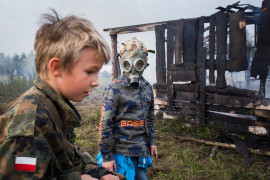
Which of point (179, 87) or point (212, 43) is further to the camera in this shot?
point (179, 87)

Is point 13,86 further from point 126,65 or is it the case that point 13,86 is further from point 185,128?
point 126,65

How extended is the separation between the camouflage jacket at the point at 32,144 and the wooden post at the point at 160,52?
627 centimetres

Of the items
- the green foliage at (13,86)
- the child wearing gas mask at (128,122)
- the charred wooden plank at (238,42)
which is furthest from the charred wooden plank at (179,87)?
the green foliage at (13,86)

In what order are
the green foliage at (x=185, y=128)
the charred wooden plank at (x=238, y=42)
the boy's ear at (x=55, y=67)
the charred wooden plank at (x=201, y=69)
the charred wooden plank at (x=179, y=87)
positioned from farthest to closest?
the charred wooden plank at (x=179, y=87)
the charred wooden plank at (x=201, y=69)
the green foliage at (x=185, y=128)
the charred wooden plank at (x=238, y=42)
the boy's ear at (x=55, y=67)

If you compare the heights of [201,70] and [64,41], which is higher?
[64,41]

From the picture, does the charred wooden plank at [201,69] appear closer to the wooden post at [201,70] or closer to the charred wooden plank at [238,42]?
the wooden post at [201,70]

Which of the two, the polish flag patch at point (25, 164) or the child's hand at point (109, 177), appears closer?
the polish flag patch at point (25, 164)

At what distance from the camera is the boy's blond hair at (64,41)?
1175 mm

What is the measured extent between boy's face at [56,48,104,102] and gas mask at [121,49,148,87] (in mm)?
1183

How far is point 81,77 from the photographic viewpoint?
1217mm

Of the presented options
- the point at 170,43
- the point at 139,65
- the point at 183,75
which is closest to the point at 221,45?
the point at 183,75

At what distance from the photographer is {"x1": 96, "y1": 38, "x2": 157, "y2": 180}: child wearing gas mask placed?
7.34 ft

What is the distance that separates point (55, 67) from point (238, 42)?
5359mm

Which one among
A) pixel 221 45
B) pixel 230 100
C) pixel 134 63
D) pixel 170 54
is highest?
pixel 221 45
